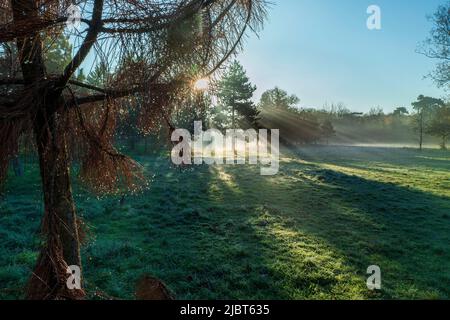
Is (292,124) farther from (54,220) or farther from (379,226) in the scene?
(54,220)

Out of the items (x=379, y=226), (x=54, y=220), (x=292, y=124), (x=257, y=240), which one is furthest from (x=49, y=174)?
(x=292, y=124)

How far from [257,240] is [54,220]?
379 inches

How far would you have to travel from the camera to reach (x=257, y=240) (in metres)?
12.1

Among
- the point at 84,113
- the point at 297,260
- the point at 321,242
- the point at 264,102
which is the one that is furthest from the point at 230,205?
the point at 264,102

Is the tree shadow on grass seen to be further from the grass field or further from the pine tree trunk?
the pine tree trunk

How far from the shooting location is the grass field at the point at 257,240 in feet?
28.5

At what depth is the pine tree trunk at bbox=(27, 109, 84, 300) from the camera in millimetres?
2922

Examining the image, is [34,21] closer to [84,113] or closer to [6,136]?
[6,136]

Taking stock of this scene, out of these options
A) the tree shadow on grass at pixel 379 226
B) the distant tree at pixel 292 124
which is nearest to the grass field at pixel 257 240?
the tree shadow on grass at pixel 379 226

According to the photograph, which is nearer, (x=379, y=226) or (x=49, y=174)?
(x=49, y=174)

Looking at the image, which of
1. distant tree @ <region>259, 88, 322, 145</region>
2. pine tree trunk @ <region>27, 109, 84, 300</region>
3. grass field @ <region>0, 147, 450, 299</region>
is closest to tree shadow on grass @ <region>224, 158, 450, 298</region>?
grass field @ <region>0, 147, 450, 299</region>

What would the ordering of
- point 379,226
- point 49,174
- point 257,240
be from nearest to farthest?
point 49,174
point 257,240
point 379,226

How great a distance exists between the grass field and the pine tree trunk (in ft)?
2.29

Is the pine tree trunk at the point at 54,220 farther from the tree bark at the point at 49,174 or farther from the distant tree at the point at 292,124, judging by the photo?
the distant tree at the point at 292,124
